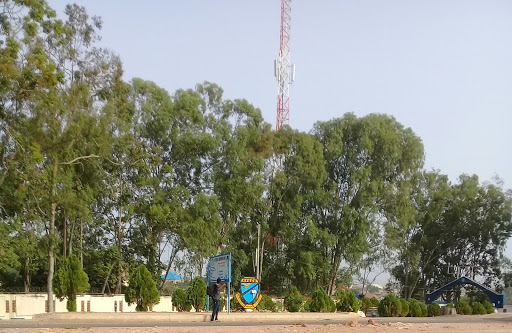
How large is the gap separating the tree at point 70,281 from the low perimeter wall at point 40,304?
344 centimetres

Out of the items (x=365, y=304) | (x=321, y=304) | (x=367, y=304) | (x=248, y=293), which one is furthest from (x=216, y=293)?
(x=367, y=304)

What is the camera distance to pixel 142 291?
28859mm

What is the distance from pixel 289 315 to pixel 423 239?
35.5 m

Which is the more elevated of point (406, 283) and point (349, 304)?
point (349, 304)

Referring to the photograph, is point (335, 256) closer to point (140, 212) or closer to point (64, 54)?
point (140, 212)

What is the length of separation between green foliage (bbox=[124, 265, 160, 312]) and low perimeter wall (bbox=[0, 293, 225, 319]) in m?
3.20

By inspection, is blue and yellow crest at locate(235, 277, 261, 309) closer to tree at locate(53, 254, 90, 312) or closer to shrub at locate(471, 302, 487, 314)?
tree at locate(53, 254, 90, 312)

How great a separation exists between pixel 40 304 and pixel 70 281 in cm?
588

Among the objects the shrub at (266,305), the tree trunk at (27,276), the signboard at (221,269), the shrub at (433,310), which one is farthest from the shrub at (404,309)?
the tree trunk at (27,276)

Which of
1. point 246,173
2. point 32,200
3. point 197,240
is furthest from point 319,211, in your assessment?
point 32,200

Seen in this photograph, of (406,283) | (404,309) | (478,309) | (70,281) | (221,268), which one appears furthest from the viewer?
(406,283)

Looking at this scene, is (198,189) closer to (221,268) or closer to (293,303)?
(293,303)

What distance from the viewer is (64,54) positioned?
1352 inches

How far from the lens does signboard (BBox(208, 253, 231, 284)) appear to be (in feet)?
85.4
